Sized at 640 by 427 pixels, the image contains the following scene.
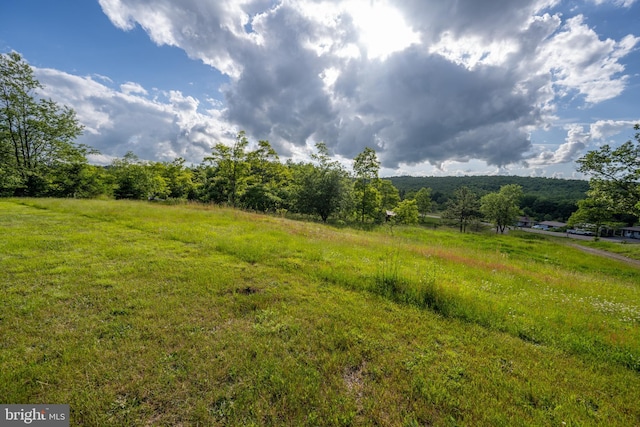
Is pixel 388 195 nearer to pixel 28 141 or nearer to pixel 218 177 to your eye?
pixel 218 177

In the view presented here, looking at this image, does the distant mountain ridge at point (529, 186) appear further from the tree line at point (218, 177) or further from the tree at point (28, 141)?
the tree at point (28, 141)

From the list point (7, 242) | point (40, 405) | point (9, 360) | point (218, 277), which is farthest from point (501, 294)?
point (7, 242)

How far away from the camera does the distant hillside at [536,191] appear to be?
315 feet

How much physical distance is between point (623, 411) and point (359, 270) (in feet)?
17.7

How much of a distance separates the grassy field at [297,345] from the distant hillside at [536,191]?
8765 centimetres

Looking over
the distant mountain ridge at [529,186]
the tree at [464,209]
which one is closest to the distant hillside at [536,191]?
the distant mountain ridge at [529,186]

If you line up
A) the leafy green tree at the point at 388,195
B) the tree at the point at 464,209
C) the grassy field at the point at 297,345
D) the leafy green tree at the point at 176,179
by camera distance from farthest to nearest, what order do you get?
the tree at the point at 464,209, the leafy green tree at the point at 388,195, the leafy green tree at the point at 176,179, the grassy field at the point at 297,345

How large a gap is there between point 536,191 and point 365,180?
162m

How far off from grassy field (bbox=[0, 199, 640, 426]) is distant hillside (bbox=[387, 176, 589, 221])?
288 ft

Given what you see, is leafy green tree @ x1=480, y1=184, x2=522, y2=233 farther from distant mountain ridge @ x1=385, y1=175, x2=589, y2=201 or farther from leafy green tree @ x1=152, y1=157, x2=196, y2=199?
leafy green tree @ x1=152, y1=157, x2=196, y2=199

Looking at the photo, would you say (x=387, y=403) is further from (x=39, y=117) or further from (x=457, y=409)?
(x=39, y=117)

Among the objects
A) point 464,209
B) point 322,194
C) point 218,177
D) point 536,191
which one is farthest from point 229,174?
point 536,191

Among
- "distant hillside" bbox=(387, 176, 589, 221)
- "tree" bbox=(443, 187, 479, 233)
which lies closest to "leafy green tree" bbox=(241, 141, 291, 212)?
"tree" bbox=(443, 187, 479, 233)

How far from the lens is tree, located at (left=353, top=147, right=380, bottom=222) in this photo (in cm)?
3572
